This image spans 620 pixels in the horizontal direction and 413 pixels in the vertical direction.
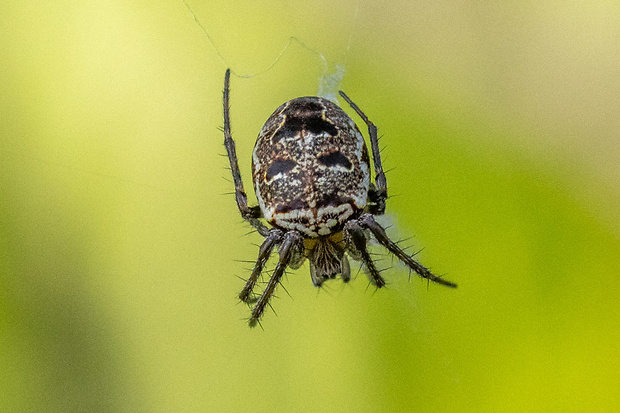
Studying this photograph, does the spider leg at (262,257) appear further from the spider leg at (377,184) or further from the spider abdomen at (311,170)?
the spider leg at (377,184)

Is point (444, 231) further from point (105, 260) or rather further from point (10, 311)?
point (10, 311)

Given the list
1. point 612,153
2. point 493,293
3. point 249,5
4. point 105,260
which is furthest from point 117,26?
point 612,153

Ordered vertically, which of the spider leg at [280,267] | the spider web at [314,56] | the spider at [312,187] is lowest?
the spider leg at [280,267]

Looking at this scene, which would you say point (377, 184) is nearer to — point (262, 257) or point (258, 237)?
point (262, 257)

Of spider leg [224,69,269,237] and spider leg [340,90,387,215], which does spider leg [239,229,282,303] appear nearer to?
spider leg [224,69,269,237]

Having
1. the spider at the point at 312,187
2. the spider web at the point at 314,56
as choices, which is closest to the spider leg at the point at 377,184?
the spider at the point at 312,187

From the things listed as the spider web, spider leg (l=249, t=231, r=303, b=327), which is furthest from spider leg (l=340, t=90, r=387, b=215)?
the spider web
